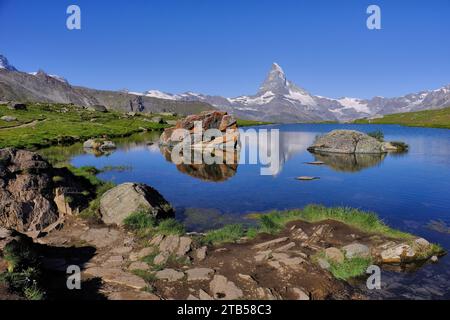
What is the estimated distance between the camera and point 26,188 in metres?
27.2

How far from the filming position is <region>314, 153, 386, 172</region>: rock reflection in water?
59125 mm

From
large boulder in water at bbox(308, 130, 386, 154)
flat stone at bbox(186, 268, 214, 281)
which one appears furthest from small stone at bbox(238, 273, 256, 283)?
large boulder in water at bbox(308, 130, 386, 154)

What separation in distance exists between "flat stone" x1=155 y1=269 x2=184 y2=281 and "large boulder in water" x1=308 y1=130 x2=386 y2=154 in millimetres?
67126

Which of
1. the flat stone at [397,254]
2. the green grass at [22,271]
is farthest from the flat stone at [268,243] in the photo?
the green grass at [22,271]

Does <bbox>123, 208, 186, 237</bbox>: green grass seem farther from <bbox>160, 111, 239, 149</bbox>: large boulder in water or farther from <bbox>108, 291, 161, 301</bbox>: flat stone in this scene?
<bbox>160, 111, 239, 149</bbox>: large boulder in water

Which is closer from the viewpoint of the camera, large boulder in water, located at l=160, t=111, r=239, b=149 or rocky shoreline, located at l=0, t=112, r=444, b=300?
rocky shoreline, located at l=0, t=112, r=444, b=300

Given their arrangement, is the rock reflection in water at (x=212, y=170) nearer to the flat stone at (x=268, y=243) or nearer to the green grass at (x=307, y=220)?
the green grass at (x=307, y=220)

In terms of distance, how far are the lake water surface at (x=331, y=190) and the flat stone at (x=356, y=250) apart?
155 centimetres

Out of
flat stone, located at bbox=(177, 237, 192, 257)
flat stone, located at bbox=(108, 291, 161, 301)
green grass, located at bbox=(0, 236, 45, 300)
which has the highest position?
green grass, located at bbox=(0, 236, 45, 300)

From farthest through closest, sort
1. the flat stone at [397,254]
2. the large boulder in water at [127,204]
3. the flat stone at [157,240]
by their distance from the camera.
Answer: the large boulder in water at [127,204] → the flat stone at [157,240] → the flat stone at [397,254]

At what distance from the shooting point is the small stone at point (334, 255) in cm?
1976

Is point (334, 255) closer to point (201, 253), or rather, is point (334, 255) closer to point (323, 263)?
point (323, 263)

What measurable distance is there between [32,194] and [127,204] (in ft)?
23.6

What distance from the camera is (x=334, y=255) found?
20078 mm
